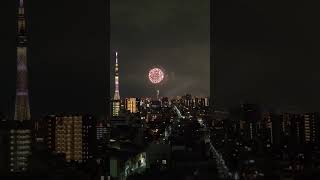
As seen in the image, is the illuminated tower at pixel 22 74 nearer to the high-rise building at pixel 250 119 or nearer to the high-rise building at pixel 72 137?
the high-rise building at pixel 72 137

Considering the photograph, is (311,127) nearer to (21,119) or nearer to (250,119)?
(250,119)

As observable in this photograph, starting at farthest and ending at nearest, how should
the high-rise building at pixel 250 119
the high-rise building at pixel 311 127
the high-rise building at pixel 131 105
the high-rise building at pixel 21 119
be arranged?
the high-rise building at pixel 131 105 → the high-rise building at pixel 250 119 → the high-rise building at pixel 311 127 → the high-rise building at pixel 21 119

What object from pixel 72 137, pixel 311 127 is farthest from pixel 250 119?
pixel 72 137

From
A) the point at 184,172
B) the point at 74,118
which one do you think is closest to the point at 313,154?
the point at 184,172

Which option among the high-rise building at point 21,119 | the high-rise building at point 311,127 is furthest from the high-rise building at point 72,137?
the high-rise building at point 311,127

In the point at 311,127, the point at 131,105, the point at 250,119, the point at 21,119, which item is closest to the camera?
the point at 21,119

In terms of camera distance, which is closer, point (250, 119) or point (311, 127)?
point (311, 127)
